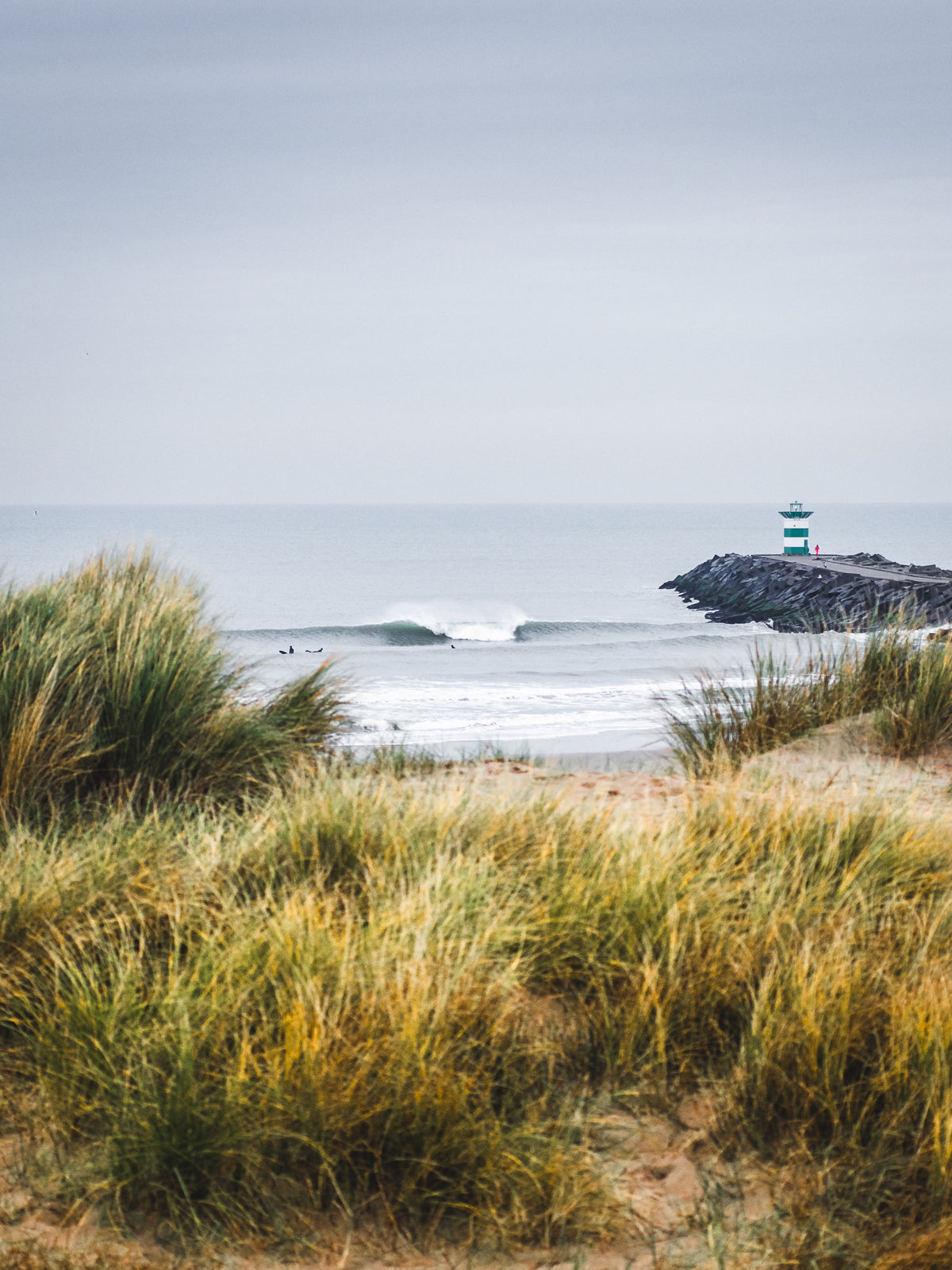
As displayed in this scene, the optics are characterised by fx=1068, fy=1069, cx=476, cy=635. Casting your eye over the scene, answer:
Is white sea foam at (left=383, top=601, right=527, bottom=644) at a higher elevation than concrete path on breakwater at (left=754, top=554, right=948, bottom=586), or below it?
below

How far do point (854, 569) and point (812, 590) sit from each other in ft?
6.87

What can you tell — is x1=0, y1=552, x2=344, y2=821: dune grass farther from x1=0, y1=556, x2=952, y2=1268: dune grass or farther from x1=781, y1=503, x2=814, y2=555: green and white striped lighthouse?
x1=781, y1=503, x2=814, y2=555: green and white striped lighthouse

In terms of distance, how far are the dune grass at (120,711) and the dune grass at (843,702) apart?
3.02m

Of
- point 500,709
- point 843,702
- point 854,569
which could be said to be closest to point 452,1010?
point 843,702

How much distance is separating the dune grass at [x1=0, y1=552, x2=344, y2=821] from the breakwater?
17.5 m

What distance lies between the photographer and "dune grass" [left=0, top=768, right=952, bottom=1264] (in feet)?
8.09

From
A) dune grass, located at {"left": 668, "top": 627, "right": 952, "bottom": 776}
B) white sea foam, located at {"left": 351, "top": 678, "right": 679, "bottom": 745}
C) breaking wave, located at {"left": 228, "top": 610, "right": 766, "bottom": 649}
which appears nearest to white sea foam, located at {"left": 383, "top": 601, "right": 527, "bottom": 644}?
breaking wave, located at {"left": 228, "top": 610, "right": 766, "bottom": 649}

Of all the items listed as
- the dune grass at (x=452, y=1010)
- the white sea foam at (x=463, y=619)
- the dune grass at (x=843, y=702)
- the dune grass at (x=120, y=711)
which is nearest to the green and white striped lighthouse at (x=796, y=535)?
the white sea foam at (x=463, y=619)

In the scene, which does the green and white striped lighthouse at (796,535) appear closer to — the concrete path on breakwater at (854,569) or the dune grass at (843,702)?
the concrete path on breakwater at (854,569)

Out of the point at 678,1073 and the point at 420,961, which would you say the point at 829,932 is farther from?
the point at 420,961

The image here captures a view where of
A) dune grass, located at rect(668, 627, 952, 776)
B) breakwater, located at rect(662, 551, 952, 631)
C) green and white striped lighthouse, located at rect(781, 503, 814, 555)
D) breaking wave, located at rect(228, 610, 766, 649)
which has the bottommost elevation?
dune grass, located at rect(668, 627, 952, 776)

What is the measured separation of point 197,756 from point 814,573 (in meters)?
29.6

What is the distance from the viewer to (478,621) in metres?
33.9

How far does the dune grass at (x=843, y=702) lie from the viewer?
24.1ft
